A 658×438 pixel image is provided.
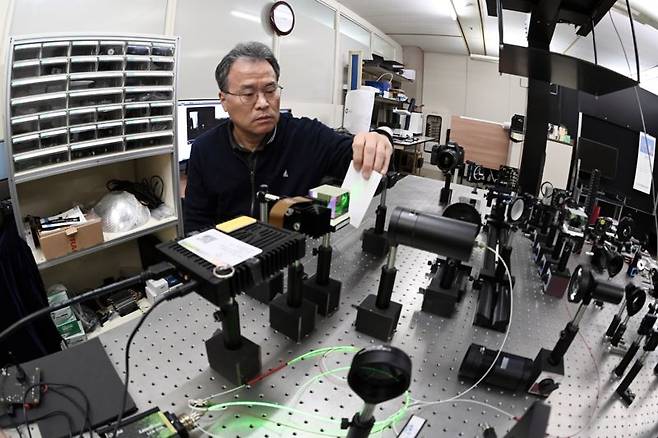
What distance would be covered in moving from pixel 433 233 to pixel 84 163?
5.46 ft

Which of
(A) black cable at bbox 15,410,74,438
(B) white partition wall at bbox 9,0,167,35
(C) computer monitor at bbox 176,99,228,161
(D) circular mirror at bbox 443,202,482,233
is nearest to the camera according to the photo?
(A) black cable at bbox 15,410,74,438

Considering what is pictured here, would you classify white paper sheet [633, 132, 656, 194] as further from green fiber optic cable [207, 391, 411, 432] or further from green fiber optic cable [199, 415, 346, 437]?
green fiber optic cable [199, 415, 346, 437]

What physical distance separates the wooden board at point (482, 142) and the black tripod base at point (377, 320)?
7.46 feet

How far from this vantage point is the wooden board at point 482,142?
8.60 feet

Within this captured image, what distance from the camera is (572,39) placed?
4.74 feet

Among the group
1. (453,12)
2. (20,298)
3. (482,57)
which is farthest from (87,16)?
(482,57)

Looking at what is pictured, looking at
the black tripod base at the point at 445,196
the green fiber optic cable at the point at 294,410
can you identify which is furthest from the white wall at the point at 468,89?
the green fiber optic cable at the point at 294,410

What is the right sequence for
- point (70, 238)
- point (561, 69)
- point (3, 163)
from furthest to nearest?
point (70, 238) → point (3, 163) → point (561, 69)

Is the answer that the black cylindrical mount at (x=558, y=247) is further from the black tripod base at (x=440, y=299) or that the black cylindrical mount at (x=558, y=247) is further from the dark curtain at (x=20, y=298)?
the dark curtain at (x=20, y=298)

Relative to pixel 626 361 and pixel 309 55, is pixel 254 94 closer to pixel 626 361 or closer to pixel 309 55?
pixel 626 361

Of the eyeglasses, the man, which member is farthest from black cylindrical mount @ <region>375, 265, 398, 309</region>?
the eyeglasses

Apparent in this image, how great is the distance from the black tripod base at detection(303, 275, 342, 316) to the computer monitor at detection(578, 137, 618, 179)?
62.2 inches

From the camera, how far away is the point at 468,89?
7.68m

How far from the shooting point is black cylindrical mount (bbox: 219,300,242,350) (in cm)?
48
